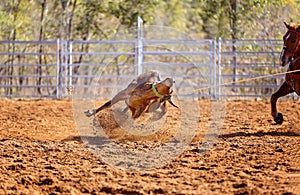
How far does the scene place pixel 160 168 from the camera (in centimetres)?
576

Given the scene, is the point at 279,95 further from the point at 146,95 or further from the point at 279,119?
the point at 146,95

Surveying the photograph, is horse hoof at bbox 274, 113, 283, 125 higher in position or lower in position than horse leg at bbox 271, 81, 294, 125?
lower

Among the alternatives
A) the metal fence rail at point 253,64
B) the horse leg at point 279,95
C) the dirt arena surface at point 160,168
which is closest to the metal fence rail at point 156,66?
the metal fence rail at point 253,64

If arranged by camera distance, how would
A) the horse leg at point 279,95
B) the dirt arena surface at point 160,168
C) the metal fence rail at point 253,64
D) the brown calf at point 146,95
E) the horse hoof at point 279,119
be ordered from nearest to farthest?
the dirt arena surface at point 160,168 → the brown calf at point 146,95 → the horse leg at point 279,95 → the horse hoof at point 279,119 → the metal fence rail at point 253,64

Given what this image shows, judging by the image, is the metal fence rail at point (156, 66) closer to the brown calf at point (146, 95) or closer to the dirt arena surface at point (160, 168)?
the dirt arena surface at point (160, 168)

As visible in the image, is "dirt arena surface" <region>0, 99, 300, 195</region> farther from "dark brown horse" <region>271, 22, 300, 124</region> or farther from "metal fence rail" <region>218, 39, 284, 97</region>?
"metal fence rail" <region>218, 39, 284, 97</region>

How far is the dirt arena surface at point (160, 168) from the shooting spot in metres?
4.88

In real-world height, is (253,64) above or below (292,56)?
above

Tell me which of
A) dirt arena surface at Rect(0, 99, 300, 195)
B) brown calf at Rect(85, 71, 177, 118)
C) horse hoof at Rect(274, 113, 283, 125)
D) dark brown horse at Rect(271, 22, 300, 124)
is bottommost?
dirt arena surface at Rect(0, 99, 300, 195)

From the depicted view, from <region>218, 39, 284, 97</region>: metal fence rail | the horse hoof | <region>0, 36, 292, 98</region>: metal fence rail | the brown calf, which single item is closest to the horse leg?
the horse hoof

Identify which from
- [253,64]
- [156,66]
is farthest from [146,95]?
[156,66]

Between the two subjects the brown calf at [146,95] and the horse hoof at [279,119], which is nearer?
the brown calf at [146,95]

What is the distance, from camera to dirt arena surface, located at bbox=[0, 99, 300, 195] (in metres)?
4.88

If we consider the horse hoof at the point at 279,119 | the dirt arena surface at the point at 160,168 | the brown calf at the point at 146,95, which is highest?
the brown calf at the point at 146,95
